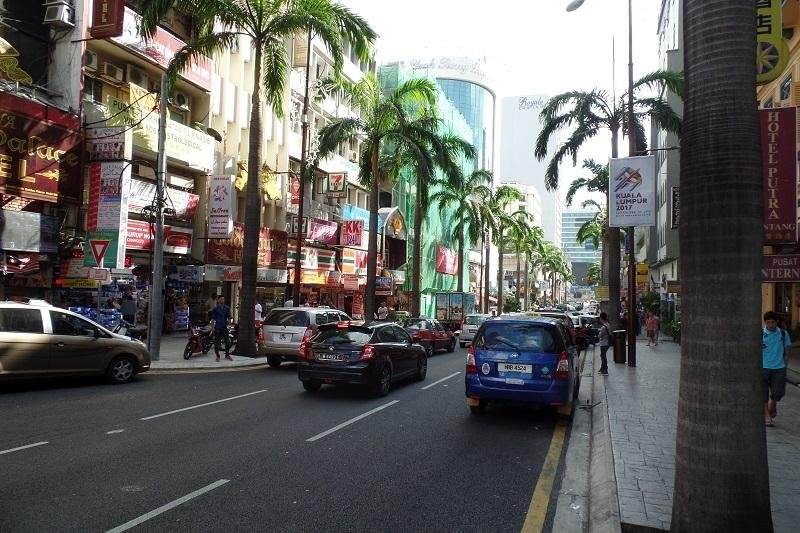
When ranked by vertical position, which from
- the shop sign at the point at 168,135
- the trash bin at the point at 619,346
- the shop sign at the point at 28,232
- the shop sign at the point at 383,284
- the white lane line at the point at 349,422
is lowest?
the white lane line at the point at 349,422

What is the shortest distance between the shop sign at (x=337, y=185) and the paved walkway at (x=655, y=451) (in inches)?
897

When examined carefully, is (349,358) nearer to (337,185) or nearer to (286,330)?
(286,330)

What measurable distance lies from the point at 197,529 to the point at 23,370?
8018 millimetres

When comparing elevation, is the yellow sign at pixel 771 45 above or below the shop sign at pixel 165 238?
above

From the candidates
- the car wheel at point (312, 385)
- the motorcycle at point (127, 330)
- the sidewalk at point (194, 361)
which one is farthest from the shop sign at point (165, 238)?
the car wheel at point (312, 385)

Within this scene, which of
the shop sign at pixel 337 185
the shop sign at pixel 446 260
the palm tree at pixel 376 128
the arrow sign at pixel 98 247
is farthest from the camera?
the shop sign at pixel 446 260

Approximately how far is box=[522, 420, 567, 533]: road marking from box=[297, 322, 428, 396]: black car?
3935 millimetres

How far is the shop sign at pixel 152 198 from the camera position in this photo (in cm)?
2075

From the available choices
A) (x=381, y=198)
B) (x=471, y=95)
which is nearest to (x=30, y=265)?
(x=381, y=198)

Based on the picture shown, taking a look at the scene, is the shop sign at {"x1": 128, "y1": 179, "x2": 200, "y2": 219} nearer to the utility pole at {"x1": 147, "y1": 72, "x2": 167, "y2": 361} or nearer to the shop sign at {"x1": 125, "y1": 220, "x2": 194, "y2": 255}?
the shop sign at {"x1": 125, "y1": 220, "x2": 194, "y2": 255}

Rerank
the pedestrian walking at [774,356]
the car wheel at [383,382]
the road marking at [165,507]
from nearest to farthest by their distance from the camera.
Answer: the road marking at [165,507]
the pedestrian walking at [774,356]
the car wheel at [383,382]

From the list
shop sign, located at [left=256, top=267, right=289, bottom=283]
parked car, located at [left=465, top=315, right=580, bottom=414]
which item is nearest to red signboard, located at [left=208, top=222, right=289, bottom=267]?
shop sign, located at [left=256, top=267, right=289, bottom=283]

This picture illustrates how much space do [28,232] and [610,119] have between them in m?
22.9

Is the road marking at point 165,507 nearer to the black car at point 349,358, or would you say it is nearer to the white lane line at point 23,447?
the white lane line at point 23,447
